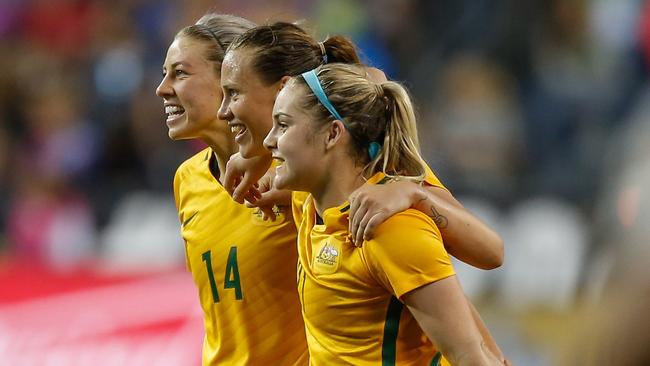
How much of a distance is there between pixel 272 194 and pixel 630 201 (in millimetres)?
2081

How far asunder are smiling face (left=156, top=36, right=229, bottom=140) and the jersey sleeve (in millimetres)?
1131

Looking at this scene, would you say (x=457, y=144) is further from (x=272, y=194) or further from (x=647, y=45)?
(x=272, y=194)

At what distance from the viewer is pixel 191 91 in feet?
13.1

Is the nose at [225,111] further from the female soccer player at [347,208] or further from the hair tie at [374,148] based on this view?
the hair tie at [374,148]

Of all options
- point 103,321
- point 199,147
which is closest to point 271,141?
point 103,321

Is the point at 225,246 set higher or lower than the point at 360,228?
lower

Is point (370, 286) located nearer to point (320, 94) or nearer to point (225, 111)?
point (320, 94)

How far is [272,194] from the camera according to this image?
3.75 m

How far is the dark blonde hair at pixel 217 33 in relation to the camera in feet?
13.2

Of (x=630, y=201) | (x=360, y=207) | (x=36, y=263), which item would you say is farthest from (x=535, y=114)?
(x=630, y=201)

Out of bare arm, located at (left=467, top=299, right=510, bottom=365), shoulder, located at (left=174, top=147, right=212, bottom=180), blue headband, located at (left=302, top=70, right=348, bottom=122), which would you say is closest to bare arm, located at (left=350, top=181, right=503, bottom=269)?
bare arm, located at (left=467, top=299, right=510, bottom=365)

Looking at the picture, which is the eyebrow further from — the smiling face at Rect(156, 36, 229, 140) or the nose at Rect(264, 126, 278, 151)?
the smiling face at Rect(156, 36, 229, 140)

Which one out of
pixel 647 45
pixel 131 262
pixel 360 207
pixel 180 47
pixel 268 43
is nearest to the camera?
pixel 360 207

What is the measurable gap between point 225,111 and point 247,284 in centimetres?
60
